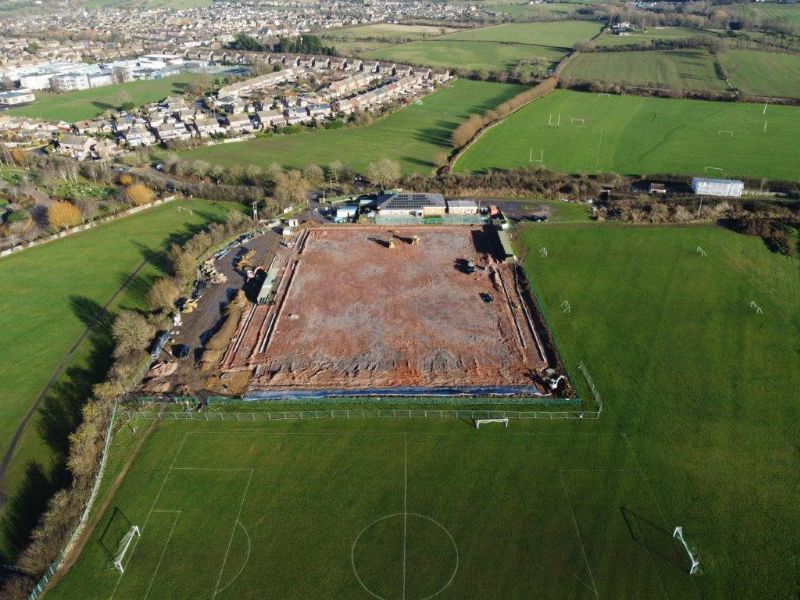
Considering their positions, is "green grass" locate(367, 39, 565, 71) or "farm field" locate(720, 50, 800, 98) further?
"green grass" locate(367, 39, 565, 71)

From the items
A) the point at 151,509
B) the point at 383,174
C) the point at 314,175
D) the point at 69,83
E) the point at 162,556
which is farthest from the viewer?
the point at 69,83

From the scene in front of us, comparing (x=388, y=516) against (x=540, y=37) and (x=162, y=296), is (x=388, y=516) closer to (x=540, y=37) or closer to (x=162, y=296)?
(x=162, y=296)

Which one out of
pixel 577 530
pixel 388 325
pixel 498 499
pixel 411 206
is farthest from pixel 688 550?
pixel 411 206

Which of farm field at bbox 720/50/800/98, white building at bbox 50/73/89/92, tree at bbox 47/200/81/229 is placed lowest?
tree at bbox 47/200/81/229

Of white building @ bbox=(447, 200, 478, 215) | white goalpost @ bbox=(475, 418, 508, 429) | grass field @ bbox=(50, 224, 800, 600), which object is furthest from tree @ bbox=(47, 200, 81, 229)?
white goalpost @ bbox=(475, 418, 508, 429)

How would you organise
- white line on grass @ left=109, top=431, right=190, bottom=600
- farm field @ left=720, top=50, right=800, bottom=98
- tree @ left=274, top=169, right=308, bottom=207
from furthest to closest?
farm field @ left=720, top=50, right=800, bottom=98 < tree @ left=274, top=169, right=308, bottom=207 < white line on grass @ left=109, top=431, right=190, bottom=600

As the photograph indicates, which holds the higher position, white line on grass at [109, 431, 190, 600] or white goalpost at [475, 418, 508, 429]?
white goalpost at [475, 418, 508, 429]

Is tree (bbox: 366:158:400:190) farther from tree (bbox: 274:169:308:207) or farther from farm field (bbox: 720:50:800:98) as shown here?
farm field (bbox: 720:50:800:98)
